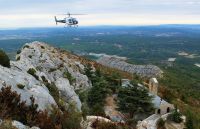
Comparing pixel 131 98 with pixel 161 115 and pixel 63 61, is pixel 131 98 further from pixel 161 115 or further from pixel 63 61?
pixel 63 61

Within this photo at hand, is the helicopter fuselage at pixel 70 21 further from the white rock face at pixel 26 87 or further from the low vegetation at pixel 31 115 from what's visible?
the low vegetation at pixel 31 115

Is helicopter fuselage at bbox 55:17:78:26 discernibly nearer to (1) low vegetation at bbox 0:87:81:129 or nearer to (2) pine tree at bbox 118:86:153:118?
(2) pine tree at bbox 118:86:153:118

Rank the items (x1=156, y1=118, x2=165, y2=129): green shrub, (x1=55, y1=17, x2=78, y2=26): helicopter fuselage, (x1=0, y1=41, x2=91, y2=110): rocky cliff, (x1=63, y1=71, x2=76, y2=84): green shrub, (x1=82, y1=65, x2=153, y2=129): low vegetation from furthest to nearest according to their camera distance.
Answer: (x1=55, y1=17, x2=78, y2=26): helicopter fuselage, (x1=63, y1=71, x2=76, y2=84): green shrub, (x1=82, y1=65, x2=153, y2=129): low vegetation, (x1=156, y1=118, x2=165, y2=129): green shrub, (x1=0, y1=41, x2=91, y2=110): rocky cliff

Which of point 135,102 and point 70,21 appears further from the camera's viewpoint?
point 70,21

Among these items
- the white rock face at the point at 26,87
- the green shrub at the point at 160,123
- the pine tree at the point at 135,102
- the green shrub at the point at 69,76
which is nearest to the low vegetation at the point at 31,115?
the white rock face at the point at 26,87

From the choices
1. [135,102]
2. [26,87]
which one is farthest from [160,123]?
[26,87]

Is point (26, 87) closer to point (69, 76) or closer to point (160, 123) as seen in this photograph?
point (160, 123)

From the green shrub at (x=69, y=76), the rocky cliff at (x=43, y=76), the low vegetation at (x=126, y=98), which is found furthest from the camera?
the green shrub at (x=69, y=76)

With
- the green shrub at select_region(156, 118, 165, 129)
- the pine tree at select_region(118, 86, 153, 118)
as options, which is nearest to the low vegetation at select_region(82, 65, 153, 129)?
the pine tree at select_region(118, 86, 153, 118)
